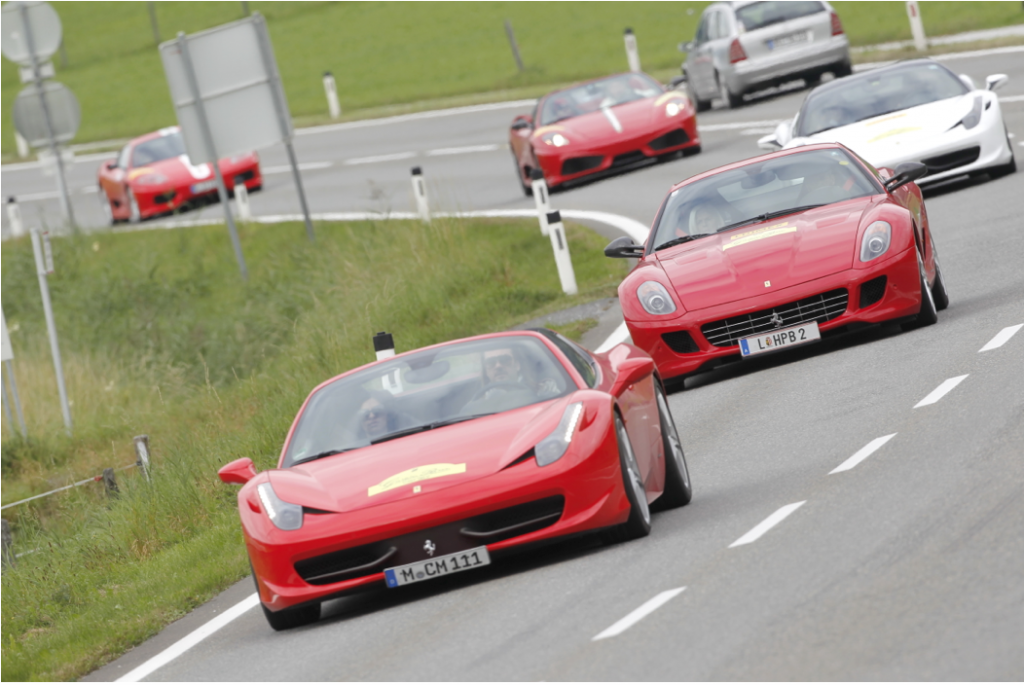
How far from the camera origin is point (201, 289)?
2889cm

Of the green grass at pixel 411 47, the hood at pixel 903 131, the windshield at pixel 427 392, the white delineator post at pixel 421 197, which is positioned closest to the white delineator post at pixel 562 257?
the hood at pixel 903 131

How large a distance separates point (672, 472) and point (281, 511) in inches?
79.0

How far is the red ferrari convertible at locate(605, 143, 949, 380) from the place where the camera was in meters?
12.4

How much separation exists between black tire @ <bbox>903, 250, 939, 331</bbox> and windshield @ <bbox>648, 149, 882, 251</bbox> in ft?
3.27

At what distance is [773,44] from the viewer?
30.9 meters

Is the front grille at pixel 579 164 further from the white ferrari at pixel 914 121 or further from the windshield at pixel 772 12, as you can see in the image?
the windshield at pixel 772 12

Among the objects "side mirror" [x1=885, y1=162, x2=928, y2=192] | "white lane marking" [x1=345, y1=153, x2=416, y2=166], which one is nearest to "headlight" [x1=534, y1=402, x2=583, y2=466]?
"side mirror" [x1=885, y1=162, x2=928, y2=192]

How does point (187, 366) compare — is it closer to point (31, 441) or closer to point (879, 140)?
point (31, 441)

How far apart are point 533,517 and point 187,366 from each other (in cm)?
1522

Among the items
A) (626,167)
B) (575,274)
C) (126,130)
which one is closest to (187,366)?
(575,274)

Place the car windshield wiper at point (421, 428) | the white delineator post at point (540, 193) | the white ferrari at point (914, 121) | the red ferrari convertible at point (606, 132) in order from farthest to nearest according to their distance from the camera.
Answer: the red ferrari convertible at point (606, 132)
the white delineator post at point (540, 193)
the white ferrari at point (914, 121)
the car windshield wiper at point (421, 428)

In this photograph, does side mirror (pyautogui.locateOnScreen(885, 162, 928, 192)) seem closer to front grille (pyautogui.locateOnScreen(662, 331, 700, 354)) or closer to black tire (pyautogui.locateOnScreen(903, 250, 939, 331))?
black tire (pyautogui.locateOnScreen(903, 250, 939, 331))

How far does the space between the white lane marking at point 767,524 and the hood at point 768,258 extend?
4034 mm

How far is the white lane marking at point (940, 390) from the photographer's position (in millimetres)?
10367
